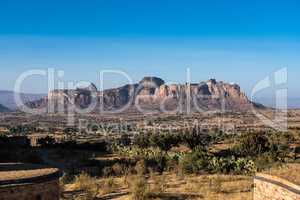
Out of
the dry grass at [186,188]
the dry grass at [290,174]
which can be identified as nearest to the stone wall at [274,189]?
the dry grass at [290,174]

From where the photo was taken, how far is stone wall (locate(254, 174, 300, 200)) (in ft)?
43.2

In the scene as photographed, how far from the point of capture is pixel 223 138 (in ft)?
178

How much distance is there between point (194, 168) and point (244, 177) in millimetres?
4001

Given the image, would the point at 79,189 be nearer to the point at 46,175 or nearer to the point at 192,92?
the point at 46,175

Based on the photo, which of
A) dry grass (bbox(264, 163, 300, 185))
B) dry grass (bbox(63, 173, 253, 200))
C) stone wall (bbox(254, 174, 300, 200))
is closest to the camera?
stone wall (bbox(254, 174, 300, 200))

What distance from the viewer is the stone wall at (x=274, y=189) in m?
13.2

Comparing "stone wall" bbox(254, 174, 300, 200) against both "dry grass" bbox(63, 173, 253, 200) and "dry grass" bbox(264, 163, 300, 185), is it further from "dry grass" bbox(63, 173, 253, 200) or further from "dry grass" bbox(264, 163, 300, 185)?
"dry grass" bbox(63, 173, 253, 200)

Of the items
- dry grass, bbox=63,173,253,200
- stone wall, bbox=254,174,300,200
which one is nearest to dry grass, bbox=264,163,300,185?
stone wall, bbox=254,174,300,200

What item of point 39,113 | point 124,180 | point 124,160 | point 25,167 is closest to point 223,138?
point 124,160

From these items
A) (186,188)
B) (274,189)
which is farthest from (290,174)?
(186,188)

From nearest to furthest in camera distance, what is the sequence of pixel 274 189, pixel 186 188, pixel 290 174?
pixel 274 189 < pixel 290 174 < pixel 186 188

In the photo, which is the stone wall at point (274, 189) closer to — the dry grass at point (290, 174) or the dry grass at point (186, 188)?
the dry grass at point (290, 174)

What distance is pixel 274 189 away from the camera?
46.4 feet

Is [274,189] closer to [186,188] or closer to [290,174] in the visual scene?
[290,174]
